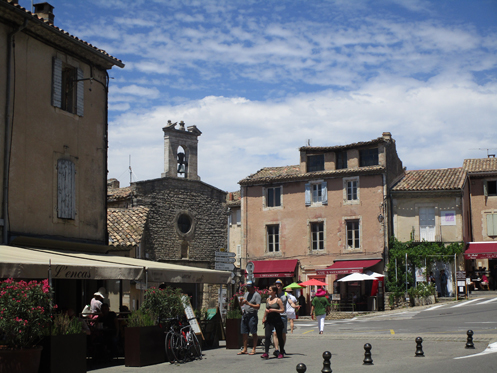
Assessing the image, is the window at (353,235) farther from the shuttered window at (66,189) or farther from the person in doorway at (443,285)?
the shuttered window at (66,189)

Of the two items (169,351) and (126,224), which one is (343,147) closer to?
(126,224)

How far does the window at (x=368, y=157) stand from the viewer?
114 feet

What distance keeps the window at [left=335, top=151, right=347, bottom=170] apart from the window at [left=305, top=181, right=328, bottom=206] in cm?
135

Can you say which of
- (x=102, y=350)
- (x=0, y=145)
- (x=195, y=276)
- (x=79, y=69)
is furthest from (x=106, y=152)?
(x=102, y=350)

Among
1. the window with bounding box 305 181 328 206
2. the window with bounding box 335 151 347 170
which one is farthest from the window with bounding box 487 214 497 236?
the window with bounding box 305 181 328 206

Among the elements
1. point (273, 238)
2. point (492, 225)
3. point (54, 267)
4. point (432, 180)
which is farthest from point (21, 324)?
point (492, 225)

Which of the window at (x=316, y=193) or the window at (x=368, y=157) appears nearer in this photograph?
the window at (x=368, y=157)

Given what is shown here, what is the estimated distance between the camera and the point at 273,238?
36.8 metres

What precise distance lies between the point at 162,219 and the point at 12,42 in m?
19.0

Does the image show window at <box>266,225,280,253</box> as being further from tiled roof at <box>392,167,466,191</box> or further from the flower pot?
the flower pot

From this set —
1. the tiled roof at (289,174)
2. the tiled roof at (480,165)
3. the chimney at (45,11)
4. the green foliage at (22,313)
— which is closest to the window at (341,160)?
the tiled roof at (289,174)

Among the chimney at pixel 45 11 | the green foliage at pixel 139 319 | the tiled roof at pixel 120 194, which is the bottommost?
the green foliage at pixel 139 319

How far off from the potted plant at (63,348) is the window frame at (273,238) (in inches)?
1081

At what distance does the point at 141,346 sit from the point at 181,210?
2310 centimetres
